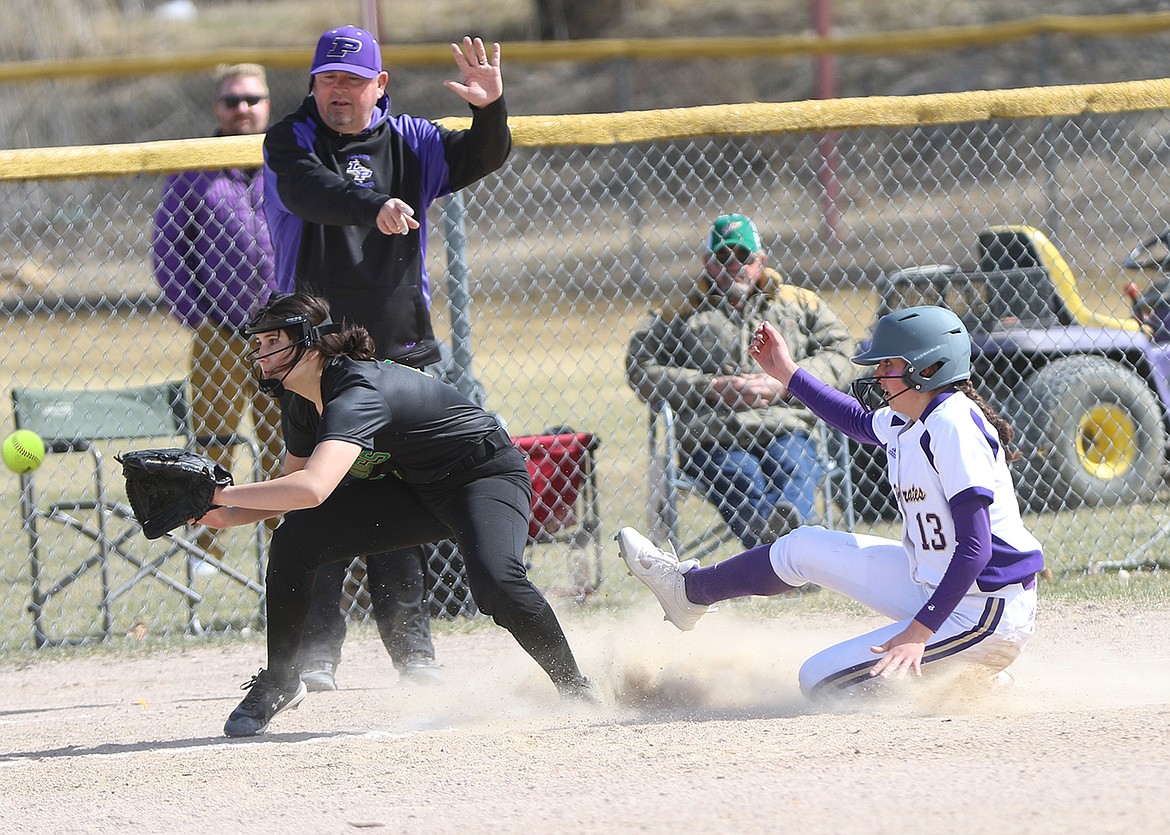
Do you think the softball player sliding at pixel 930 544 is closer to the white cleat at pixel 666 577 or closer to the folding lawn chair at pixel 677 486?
the white cleat at pixel 666 577

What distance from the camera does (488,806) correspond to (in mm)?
3576

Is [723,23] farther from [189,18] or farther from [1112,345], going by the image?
[1112,345]

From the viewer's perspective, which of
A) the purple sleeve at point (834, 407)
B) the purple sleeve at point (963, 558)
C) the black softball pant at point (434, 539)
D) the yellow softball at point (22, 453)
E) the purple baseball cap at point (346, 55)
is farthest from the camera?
the yellow softball at point (22, 453)

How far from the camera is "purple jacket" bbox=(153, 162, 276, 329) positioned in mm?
6230

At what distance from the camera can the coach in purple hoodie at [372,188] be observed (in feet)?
16.3

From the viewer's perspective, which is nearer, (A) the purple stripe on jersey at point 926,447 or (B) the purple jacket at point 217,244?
(A) the purple stripe on jersey at point 926,447

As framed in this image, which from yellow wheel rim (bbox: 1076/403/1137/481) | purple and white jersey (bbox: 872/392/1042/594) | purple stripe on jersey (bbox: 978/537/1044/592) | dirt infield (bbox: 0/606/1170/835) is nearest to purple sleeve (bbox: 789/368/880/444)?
purple and white jersey (bbox: 872/392/1042/594)

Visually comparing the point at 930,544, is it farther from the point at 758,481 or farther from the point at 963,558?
the point at 758,481

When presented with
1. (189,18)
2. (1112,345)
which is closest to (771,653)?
(1112,345)

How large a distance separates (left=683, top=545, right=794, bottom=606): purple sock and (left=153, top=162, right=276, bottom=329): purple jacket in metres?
2.41

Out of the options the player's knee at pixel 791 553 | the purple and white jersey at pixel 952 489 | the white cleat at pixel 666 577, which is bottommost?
the white cleat at pixel 666 577

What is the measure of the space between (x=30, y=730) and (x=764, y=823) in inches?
110

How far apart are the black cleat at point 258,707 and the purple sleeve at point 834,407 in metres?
1.83

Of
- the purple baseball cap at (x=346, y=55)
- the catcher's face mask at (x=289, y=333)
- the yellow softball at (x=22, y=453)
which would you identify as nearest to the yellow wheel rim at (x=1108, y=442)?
the purple baseball cap at (x=346, y=55)
